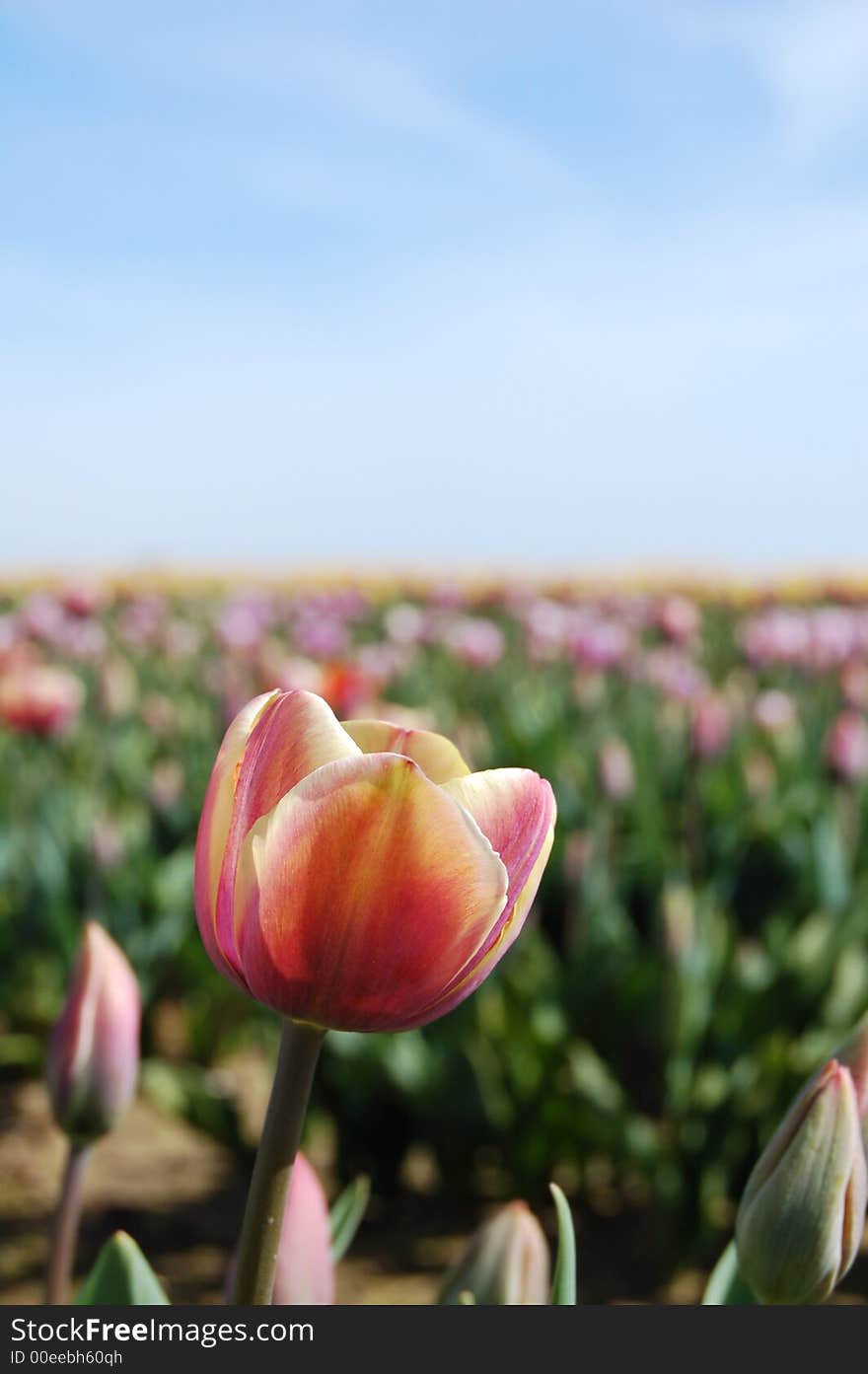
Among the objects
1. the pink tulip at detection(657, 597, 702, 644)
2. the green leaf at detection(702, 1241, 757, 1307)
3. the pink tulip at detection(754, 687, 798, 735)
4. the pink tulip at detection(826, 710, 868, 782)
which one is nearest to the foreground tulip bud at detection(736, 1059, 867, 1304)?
the green leaf at detection(702, 1241, 757, 1307)

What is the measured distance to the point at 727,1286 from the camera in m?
0.84

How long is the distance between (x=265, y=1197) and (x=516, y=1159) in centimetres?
232

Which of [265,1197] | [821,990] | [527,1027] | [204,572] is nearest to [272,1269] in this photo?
[265,1197]

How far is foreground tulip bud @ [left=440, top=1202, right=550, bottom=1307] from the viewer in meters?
0.78

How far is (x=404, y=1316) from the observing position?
0.60m

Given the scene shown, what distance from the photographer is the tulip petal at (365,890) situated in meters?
0.57

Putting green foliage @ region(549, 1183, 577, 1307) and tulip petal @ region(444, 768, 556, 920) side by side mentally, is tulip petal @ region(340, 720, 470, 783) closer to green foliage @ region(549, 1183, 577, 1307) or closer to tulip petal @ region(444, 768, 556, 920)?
tulip petal @ region(444, 768, 556, 920)

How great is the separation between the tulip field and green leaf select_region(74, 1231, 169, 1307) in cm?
7

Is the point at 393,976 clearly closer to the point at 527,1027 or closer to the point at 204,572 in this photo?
the point at 527,1027

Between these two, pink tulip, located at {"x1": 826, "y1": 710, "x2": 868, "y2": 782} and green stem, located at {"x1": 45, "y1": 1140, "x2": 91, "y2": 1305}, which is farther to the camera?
pink tulip, located at {"x1": 826, "y1": 710, "x2": 868, "y2": 782}

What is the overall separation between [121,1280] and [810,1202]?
0.34m

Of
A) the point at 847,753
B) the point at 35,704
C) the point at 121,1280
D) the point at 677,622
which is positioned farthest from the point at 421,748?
the point at 677,622

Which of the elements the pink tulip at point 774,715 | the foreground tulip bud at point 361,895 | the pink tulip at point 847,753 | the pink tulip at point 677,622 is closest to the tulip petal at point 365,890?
the foreground tulip bud at point 361,895

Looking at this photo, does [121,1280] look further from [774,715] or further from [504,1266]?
[774,715]
